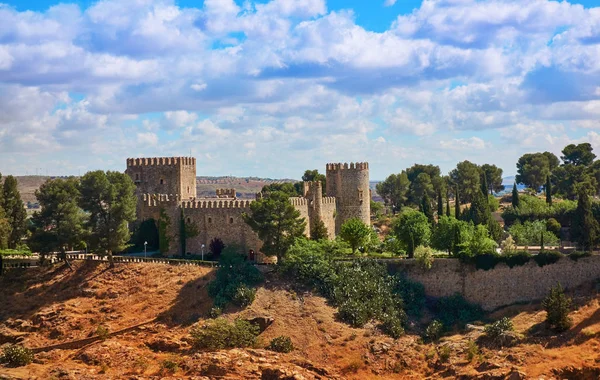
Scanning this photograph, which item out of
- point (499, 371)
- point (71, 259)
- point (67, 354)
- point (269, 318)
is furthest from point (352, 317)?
point (71, 259)

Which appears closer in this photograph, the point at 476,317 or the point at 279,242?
the point at 476,317

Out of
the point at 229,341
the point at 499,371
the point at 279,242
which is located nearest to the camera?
the point at 499,371

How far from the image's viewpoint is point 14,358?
48438 millimetres

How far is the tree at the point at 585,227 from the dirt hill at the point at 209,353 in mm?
7653

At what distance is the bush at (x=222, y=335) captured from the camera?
162ft

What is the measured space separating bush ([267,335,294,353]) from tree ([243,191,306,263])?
371 inches

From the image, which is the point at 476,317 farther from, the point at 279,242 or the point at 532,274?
the point at 279,242

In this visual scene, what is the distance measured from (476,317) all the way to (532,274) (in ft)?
15.9

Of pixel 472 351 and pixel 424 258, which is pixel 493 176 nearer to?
pixel 424 258

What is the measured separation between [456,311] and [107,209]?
2744cm

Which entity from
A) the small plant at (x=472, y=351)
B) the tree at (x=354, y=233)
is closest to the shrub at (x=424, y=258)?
the tree at (x=354, y=233)

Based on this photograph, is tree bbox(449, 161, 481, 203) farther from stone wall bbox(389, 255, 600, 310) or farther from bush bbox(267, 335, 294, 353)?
bush bbox(267, 335, 294, 353)

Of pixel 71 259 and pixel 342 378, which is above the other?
pixel 71 259

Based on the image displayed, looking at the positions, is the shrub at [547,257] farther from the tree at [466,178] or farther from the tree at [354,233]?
the tree at [466,178]
